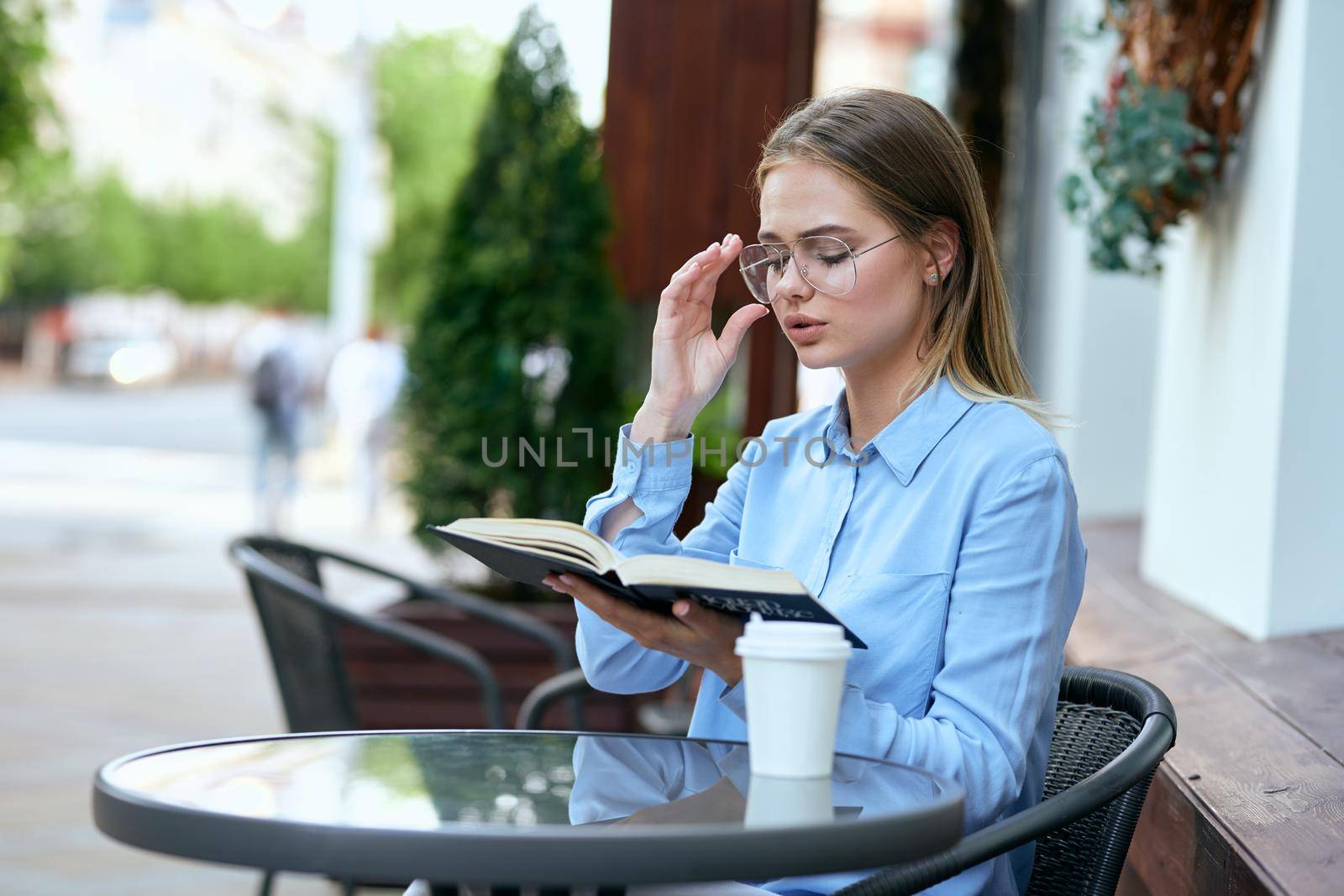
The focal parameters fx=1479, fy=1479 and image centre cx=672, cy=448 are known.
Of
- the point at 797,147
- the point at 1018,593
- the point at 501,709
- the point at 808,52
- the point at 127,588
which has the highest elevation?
the point at 808,52

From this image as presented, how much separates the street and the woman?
171 centimetres

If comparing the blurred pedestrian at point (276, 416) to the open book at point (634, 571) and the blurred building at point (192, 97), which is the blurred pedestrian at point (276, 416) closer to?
the open book at point (634, 571)

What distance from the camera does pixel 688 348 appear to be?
1979 mm

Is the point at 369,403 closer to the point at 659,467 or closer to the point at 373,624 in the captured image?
the point at 373,624

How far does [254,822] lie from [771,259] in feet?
Answer: 3.29

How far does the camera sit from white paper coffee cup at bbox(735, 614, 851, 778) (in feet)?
4.25

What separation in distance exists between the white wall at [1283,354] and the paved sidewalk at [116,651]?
2400 millimetres

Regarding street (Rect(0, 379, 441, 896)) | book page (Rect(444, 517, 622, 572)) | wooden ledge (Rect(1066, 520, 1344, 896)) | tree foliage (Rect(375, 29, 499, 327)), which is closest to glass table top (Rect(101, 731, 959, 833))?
book page (Rect(444, 517, 622, 572))

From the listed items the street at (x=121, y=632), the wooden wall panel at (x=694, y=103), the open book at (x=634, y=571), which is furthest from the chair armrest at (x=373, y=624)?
the wooden wall panel at (x=694, y=103)

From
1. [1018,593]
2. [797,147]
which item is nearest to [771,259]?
[797,147]

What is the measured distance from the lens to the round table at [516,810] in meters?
1.15

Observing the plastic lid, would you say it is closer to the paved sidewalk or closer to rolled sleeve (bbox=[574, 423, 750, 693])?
rolled sleeve (bbox=[574, 423, 750, 693])

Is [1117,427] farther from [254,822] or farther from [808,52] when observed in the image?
[254,822]

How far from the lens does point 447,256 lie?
17.5 feet
